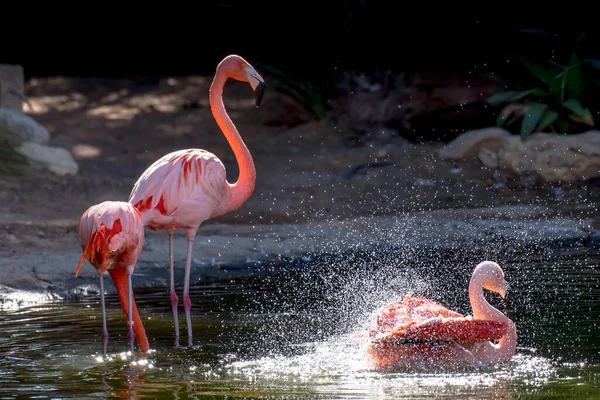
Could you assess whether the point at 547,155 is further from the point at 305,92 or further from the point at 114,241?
the point at 114,241

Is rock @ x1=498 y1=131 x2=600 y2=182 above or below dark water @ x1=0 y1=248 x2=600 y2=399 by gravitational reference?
above

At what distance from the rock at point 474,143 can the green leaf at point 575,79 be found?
0.79 metres

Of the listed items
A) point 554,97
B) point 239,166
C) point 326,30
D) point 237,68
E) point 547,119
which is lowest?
point 239,166

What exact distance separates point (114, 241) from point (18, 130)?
16.9 feet

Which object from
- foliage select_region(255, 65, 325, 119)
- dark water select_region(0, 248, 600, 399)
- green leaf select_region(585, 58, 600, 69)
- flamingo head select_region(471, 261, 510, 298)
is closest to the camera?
dark water select_region(0, 248, 600, 399)

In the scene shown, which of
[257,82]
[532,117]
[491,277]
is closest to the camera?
[491,277]

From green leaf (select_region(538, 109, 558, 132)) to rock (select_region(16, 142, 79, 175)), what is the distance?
4582 mm

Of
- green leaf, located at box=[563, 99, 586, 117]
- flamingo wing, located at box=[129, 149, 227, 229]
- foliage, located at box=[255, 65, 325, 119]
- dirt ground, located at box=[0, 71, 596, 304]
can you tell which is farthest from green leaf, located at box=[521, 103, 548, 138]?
flamingo wing, located at box=[129, 149, 227, 229]

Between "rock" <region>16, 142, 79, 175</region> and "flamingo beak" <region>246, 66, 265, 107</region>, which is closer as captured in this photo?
"flamingo beak" <region>246, 66, 265, 107</region>

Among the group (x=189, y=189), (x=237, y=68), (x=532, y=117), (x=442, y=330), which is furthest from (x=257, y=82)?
(x=532, y=117)

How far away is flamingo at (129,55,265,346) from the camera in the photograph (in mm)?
5441

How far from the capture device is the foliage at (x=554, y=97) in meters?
9.71

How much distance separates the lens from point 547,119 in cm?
967

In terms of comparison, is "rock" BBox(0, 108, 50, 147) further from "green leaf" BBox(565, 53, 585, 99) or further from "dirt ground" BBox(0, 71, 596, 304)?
"green leaf" BBox(565, 53, 585, 99)
